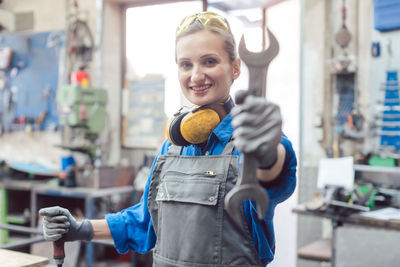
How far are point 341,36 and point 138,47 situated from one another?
2.03m

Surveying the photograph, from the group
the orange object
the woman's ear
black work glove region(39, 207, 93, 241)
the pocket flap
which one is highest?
the orange object

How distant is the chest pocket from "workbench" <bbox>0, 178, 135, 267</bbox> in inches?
95.1

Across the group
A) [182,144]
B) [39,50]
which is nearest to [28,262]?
[182,144]

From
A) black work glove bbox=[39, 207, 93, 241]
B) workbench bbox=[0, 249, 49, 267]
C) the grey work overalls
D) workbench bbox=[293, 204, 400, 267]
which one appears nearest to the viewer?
the grey work overalls

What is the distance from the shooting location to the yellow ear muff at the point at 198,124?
1.09 metres

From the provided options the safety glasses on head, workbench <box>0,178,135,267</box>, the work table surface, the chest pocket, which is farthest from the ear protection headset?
workbench <box>0,178,135,267</box>

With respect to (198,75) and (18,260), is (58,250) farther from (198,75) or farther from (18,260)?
(198,75)

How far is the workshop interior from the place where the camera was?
10.2ft

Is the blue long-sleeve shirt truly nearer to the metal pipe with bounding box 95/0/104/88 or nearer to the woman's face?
the woman's face

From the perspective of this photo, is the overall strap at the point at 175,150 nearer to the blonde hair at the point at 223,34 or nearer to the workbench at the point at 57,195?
the blonde hair at the point at 223,34

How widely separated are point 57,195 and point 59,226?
2784 mm

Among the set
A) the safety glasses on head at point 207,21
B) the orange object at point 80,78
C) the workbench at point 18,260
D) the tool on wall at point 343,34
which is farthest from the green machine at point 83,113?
the safety glasses on head at point 207,21

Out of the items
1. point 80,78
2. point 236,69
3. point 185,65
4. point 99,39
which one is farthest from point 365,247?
point 99,39

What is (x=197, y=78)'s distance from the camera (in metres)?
1.08
